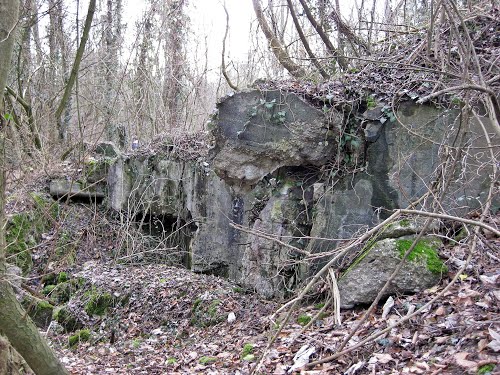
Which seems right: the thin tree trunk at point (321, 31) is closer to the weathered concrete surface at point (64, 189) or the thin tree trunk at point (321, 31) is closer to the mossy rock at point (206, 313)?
the mossy rock at point (206, 313)

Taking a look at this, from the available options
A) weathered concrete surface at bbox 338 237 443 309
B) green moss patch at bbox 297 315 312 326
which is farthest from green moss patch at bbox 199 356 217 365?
weathered concrete surface at bbox 338 237 443 309

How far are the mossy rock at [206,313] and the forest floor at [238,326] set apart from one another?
15 mm

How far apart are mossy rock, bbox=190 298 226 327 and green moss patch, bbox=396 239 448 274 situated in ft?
8.38

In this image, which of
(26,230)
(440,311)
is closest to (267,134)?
(440,311)

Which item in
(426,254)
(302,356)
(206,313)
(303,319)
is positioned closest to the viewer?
(302,356)

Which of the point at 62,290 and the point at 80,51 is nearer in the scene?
the point at 62,290

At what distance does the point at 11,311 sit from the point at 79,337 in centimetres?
390

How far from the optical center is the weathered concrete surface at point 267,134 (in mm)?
6148

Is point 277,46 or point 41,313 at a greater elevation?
point 277,46

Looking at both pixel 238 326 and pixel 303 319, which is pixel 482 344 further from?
pixel 238 326

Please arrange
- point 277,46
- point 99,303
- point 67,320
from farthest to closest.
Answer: point 277,46, point 99,303, point 67,320

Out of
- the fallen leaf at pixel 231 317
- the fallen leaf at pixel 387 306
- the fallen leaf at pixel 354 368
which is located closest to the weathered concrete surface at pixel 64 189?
the fallen leaf at pixel 231 317

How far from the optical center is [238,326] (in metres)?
5.57

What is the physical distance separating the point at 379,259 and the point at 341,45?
4367mm
